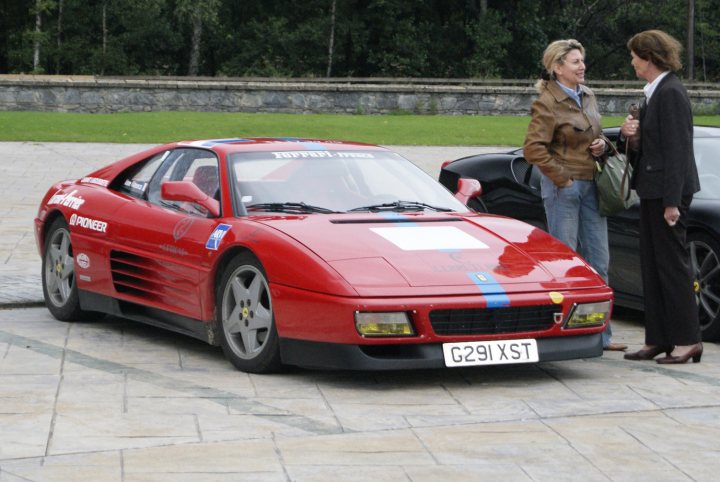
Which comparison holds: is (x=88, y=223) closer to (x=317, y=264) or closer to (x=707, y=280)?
(x=317, y=264)

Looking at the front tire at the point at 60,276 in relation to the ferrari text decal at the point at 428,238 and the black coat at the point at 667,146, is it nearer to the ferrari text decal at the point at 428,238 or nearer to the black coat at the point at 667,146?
the ferrari text decal at the point at 428,238

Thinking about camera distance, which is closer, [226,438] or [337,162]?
[226,438]

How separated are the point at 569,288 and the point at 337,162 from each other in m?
1.67

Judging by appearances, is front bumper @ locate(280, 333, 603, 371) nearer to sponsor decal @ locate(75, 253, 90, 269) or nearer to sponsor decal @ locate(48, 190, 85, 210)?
sponsor decal @ locate(75, 253, 90, 269)

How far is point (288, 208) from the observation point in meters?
7.39

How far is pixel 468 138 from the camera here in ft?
99.5

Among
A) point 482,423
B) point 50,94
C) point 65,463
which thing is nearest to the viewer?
point 65,463

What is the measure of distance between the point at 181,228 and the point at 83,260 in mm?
1111

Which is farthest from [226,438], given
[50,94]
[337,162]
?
[50,94]

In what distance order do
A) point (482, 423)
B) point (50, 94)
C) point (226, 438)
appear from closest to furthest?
1. point (226, 438)
2. point (482, 423)
3. point (50, 94)

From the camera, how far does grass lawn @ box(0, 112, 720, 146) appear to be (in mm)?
28984

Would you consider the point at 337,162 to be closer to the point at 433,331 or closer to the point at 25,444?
the point at 433,331

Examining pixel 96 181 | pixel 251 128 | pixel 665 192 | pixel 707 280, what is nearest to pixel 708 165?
pixel 707 280

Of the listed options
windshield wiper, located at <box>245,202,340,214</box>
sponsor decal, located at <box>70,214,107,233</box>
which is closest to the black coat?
windshield wiper, located at <box>245,202,340,214</box>
